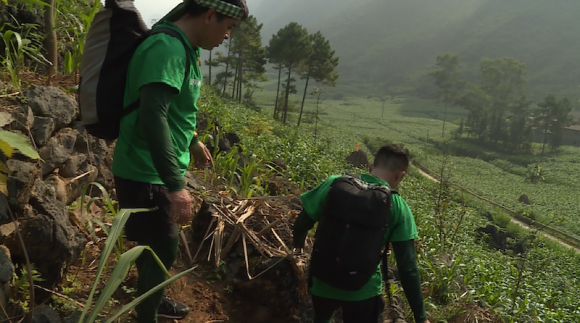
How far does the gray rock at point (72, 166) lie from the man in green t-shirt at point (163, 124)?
1469mm

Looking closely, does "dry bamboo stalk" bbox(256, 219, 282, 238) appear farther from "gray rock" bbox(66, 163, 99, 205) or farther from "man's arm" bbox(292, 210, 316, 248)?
"gray rock" bbox(66, 163, 99, 205)

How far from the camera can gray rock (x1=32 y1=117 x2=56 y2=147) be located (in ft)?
9.41

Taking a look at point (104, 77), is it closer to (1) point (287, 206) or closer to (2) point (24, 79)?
(2) point (24, 79)

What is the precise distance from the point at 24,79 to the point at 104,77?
226cm

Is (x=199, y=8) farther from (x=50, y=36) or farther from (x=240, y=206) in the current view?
(x=50, y=36)

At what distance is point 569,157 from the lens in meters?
52.0

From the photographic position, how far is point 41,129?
290 cm

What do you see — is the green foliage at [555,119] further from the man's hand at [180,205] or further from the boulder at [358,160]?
the man's hand at [180,205]

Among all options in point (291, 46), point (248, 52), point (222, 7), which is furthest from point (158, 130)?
point (248, 52)

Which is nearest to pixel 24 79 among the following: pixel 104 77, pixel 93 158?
pixel 93 158

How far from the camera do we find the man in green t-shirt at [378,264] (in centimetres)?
222

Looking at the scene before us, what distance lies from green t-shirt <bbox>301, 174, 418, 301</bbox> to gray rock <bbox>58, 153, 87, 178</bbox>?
2.02m

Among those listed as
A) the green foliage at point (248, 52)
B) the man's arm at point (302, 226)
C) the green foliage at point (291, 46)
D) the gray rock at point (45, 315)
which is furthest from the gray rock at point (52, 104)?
the green foliage at point (248, 52)

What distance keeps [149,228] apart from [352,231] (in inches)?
40.1
